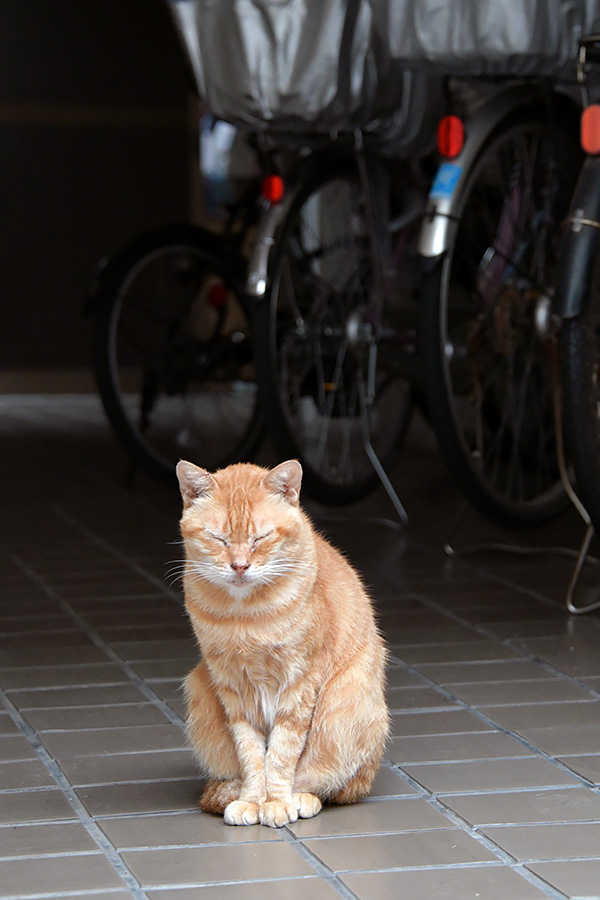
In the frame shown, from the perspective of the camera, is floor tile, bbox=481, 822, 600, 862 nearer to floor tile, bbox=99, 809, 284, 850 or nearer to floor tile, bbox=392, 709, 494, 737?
floor tile, bbox=99, 809, 284, 850

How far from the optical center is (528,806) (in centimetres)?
250

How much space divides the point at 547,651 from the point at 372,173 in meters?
2.08

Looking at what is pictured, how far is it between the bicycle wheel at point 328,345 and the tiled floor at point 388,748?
0.30 m

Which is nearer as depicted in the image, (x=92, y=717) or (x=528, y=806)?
(x=528, y=806)

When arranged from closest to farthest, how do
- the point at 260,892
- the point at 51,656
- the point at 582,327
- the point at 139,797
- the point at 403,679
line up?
the point at 260,892, the point at 139,797, the point at 403,679, the point at 51,656, the point at 582,327

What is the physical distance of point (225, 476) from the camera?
249 centimetres

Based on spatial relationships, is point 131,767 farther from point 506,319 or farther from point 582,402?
point 506,319

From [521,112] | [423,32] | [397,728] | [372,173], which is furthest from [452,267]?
[397,728]

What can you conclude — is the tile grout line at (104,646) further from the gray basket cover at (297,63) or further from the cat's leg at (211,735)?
the gray basket cover at (297,63)

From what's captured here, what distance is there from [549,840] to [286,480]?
72 cm

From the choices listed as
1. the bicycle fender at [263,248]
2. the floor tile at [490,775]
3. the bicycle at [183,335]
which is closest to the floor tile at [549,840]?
the floor tile at [490,775]

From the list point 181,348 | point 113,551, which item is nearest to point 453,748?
point 113,551

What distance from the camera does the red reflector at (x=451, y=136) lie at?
14.1 feet

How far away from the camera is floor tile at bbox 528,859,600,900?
83.7 inches
